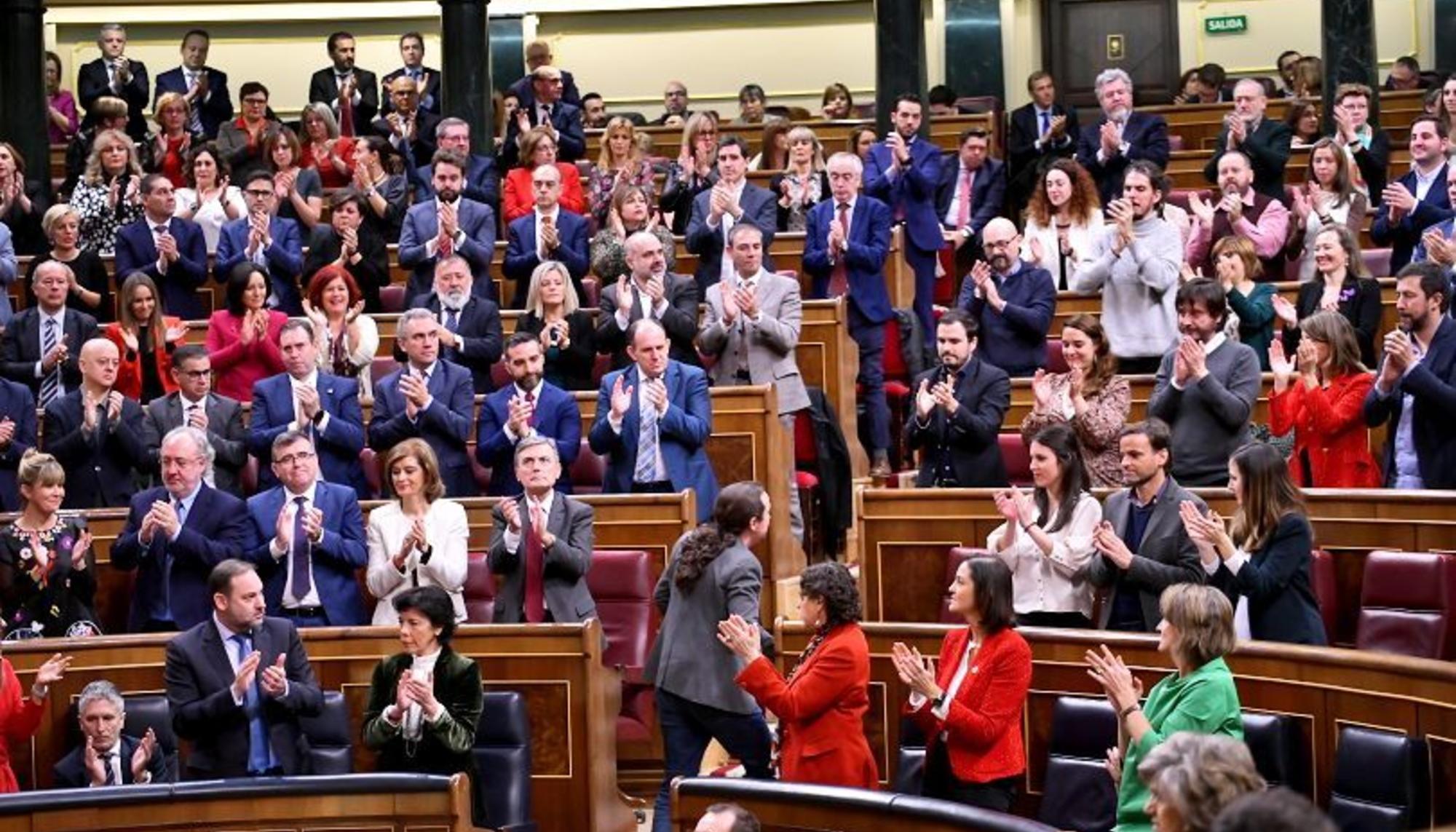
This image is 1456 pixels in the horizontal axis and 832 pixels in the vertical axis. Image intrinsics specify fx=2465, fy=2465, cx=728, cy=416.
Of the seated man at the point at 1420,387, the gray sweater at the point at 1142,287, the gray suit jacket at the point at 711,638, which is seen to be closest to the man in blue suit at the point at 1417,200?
the gray sweater at the point at 1142,287

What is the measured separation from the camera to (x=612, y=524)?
24.5ft

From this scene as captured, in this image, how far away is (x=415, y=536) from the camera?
680 centimetres

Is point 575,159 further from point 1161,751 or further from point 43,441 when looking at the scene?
point 1161,751

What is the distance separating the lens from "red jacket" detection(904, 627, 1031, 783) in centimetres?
548

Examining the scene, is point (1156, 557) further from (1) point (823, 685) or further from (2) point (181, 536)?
(2) point (181, 536)

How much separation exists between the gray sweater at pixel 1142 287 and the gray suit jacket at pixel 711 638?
2.68 meters

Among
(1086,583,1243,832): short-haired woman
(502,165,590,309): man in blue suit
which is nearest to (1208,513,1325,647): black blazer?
(1086,583,1243,832): short-haired woman

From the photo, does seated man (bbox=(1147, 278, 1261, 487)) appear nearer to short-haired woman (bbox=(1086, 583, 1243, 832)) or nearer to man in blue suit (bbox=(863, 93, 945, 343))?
short-haired woman (bbox=(1086, 583, 1243, 832))

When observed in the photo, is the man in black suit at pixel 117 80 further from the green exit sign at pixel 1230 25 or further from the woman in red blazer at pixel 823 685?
the woman in red blazer at pixel 823 685

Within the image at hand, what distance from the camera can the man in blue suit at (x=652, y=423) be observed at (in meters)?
7.61

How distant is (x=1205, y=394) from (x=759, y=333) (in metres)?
1.89

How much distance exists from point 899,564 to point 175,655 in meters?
2.22

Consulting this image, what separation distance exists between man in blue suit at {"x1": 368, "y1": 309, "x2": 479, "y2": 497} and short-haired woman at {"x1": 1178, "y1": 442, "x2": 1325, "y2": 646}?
274 centimetres

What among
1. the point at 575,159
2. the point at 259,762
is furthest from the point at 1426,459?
the point at 575,159
